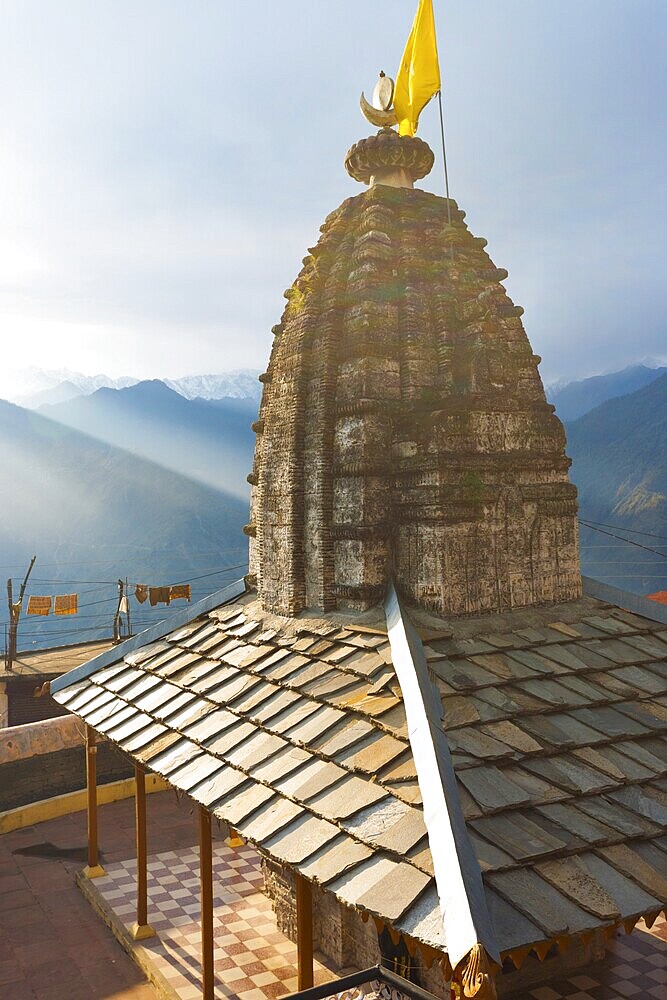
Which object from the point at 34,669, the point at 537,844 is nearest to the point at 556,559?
the point at 537,844

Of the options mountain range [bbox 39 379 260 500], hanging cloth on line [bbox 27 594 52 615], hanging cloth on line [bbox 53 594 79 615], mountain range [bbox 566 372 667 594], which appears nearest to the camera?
hanging cloth on line [bbox 27 594 52 615]

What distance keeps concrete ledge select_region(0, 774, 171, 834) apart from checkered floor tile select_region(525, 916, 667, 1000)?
7560 mm

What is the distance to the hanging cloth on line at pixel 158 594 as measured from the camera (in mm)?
24422

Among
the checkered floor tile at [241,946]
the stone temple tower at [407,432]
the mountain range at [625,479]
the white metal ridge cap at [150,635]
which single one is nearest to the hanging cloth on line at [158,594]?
the checkered floor tile at [241,946]

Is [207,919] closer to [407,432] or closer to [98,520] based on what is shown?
[407,432]

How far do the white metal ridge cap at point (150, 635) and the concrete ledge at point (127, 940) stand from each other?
3240mm

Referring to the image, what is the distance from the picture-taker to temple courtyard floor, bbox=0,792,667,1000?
988 cm

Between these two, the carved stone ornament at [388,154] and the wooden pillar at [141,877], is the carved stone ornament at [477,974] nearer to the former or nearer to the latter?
the wooden pillar at [141,877]

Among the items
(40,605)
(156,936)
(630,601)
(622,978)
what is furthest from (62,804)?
(40,605)

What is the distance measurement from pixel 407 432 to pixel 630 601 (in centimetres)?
350

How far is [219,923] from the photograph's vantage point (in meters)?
11.4

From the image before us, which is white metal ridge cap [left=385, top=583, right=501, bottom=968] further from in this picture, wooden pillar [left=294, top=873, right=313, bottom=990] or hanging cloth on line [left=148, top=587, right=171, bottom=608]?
hanging cloth on line [left=148, top=587, right=171, bottom=608]

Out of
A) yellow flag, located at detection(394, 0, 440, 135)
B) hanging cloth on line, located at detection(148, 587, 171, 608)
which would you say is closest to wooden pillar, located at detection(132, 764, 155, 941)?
yellow flag, located at detection(394, 0, 440, 135)

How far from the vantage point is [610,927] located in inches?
209
